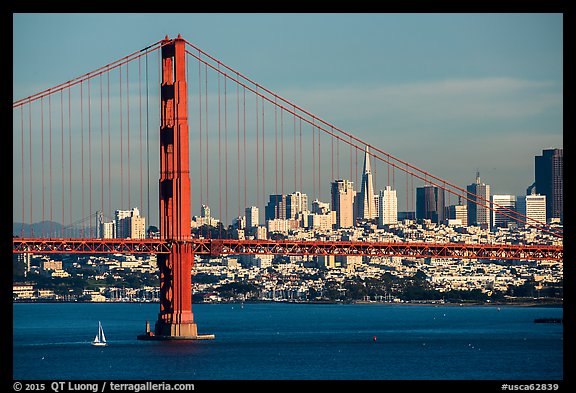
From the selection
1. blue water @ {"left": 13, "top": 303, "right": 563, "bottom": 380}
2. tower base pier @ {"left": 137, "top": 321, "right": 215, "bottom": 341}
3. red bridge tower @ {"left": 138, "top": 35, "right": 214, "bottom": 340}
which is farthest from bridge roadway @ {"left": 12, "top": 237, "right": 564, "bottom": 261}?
blue water @ {"left": 13, "top": 303, "right": 563, "bottom": 380}

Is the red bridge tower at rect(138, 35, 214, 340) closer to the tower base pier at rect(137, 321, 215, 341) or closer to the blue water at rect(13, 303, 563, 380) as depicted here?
the tower base pier at rect(137, 321, 215, 341)

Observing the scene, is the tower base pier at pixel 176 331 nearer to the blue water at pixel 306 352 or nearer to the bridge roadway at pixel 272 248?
the blue water at pixel 306 352

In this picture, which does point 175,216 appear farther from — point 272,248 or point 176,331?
point 272,248

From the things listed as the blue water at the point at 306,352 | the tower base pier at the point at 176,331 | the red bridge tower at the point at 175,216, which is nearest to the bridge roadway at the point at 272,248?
the red bridge tower at the point at 175,216
